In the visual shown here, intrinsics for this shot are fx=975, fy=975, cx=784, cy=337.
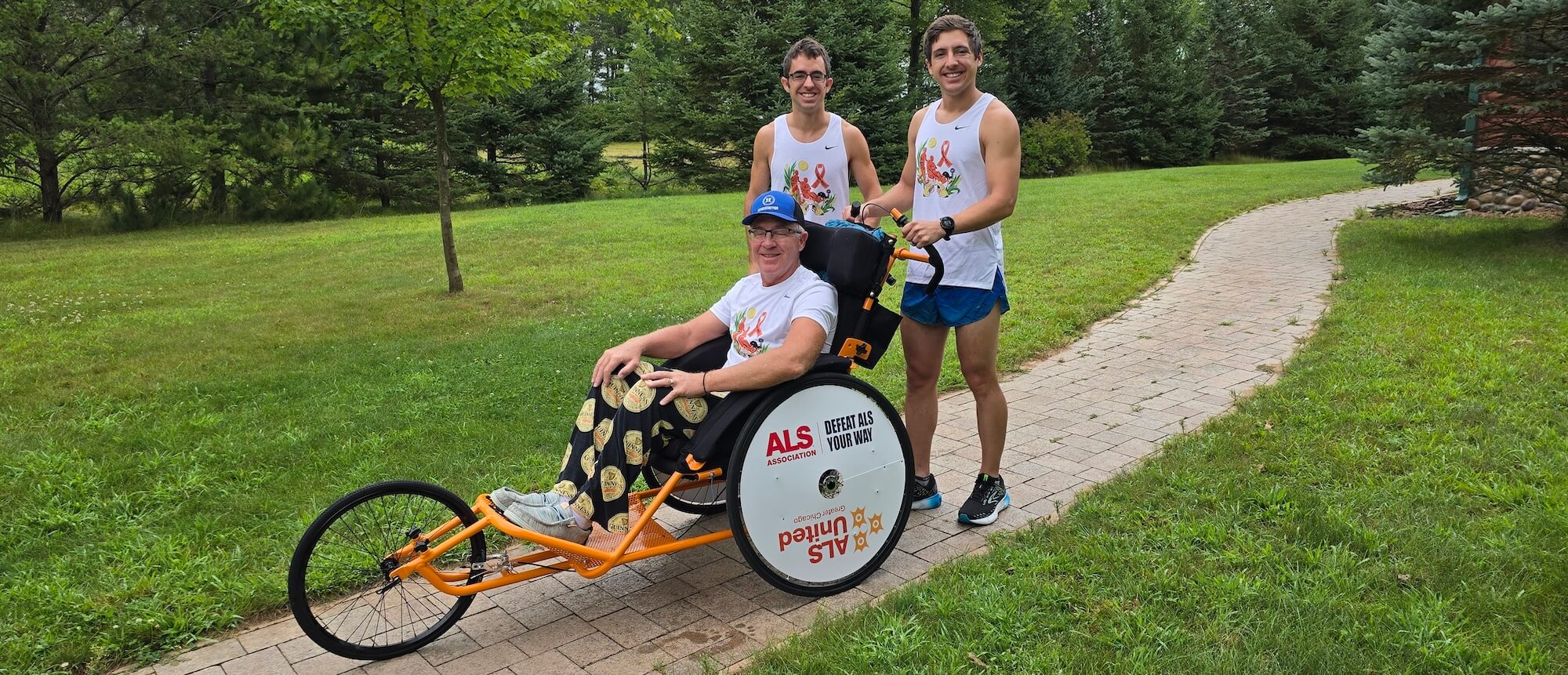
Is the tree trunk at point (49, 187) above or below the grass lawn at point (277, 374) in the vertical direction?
above

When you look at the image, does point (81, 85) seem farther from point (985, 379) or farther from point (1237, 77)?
point (1237, 77)

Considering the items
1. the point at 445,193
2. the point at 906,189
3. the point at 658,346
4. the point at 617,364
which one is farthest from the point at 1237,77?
the point at 617,364

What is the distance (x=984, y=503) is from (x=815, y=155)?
1.64 meters

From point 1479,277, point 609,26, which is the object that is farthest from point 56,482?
point 609,26

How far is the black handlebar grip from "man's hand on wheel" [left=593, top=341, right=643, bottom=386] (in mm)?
1067

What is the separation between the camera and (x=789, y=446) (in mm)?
3102

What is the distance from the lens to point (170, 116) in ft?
56.7

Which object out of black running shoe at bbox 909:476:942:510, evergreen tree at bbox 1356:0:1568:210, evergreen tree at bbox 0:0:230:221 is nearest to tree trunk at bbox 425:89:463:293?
black running shoe at bbox 909:476:942:510

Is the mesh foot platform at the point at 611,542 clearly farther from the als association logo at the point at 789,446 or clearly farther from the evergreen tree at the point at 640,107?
the evergreen tree at the point at 640,107

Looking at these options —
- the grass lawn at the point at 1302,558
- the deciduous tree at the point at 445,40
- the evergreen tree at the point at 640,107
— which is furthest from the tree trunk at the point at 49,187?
the grass lawn at the point at 1302,558

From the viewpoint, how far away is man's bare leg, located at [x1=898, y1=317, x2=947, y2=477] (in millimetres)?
3842

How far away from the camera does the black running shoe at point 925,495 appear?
13.2ft

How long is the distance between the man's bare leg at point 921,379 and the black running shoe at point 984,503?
25 centimetres

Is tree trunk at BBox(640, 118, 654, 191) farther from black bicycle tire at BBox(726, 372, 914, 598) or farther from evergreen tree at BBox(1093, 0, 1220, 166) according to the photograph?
black bicycle tire at BBox(726, 372, 914, 598)
